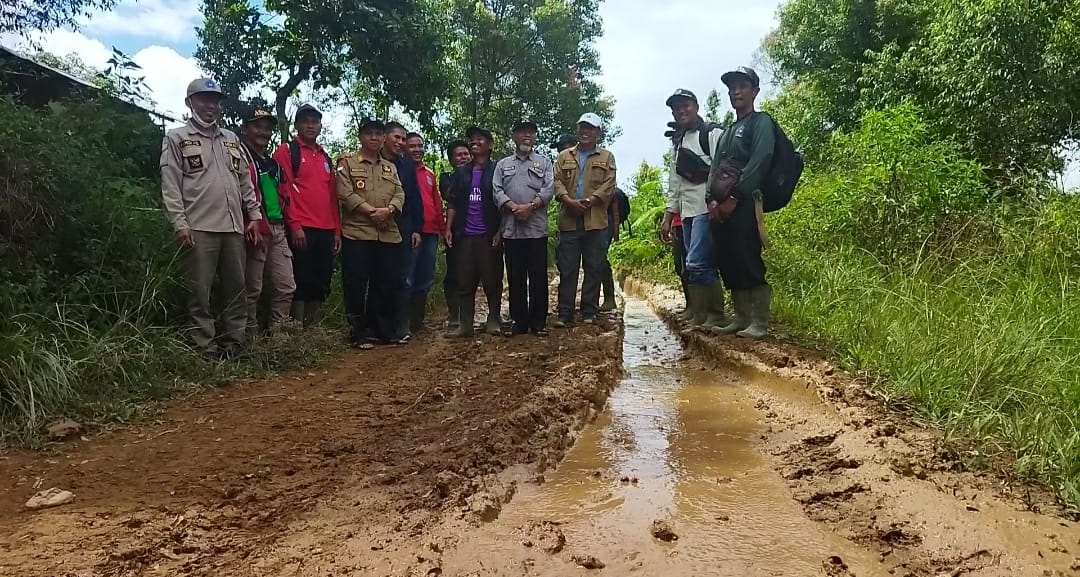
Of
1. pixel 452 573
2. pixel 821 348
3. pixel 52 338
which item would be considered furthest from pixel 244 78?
pixel 452 573

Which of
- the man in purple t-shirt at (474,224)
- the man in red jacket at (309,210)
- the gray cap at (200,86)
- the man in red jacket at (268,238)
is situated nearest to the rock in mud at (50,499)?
the man in red jacket at (268,238)

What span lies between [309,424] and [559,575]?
65.8 inches

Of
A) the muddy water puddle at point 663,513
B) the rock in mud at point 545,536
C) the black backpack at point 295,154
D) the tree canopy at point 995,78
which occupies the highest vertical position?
the tree canopy at point 995,78

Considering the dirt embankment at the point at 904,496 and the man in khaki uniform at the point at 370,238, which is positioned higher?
the man in khaki uniform at the point at 370,238

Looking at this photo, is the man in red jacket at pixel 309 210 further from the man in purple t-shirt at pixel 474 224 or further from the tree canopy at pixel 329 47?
the tree canopy at pixel 329 47

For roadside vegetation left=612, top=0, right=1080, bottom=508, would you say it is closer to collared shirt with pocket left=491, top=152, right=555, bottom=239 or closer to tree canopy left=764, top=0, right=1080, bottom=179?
tree canopy left=764, top=0, right=1080, bottom=179

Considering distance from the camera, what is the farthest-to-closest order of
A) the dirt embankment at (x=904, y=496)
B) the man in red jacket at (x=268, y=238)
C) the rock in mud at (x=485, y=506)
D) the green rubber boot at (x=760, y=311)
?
1. the green rubber boot at (x=760, y=311)
2. the man in red jacket at (x=268, y=238)
3. the rock in mud at (x=485, y=506)
4. the dirt embankment at (x=904, y=496)

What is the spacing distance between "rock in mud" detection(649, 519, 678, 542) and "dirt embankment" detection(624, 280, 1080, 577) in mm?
420

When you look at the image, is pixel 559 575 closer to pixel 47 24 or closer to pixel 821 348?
pixel 821 348

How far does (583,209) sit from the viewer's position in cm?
556

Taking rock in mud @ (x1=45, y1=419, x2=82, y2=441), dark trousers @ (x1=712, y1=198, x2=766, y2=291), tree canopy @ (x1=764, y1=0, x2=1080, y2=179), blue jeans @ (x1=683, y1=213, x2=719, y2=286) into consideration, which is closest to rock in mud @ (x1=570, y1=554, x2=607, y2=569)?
rock in mud @ (x1=45, y1=419, x2=82, y2=441)

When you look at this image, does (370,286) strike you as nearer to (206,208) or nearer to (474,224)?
(474,224)

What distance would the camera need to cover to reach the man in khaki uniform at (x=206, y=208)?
3.92 m

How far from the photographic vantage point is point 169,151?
391 centimetres
